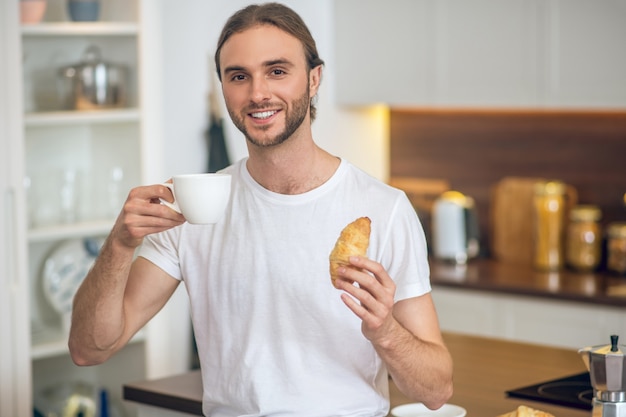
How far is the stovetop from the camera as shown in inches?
89.4

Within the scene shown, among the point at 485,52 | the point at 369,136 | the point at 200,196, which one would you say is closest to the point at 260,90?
the point at 200,196

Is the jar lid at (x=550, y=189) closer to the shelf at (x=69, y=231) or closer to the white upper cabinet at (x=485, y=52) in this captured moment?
the white upper cabinet at (x=485, y=52)

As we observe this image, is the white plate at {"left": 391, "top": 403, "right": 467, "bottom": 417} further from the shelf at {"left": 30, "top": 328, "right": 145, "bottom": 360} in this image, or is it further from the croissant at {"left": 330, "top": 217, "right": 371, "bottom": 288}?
the shelf at {"left": 30, "top": 328, "right": 145, "bottom": 360}

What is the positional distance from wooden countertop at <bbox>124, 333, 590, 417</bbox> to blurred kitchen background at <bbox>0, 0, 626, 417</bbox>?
1.03 meters

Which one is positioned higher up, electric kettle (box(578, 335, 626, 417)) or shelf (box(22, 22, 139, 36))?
shelf (box(22, 22, 139, 36))

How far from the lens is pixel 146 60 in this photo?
3775mm

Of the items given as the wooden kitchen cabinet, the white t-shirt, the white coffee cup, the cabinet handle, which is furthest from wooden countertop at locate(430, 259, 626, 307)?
the white coffee cup

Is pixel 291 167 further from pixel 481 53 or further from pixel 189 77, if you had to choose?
pixel 481 53

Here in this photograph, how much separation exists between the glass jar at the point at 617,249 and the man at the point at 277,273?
2217mm

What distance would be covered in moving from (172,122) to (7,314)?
108 cm

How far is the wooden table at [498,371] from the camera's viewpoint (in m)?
2.31

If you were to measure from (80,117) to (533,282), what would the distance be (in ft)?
5.90

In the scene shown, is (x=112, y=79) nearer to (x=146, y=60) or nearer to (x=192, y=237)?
(x=146, y=60)

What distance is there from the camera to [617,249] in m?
4.14
